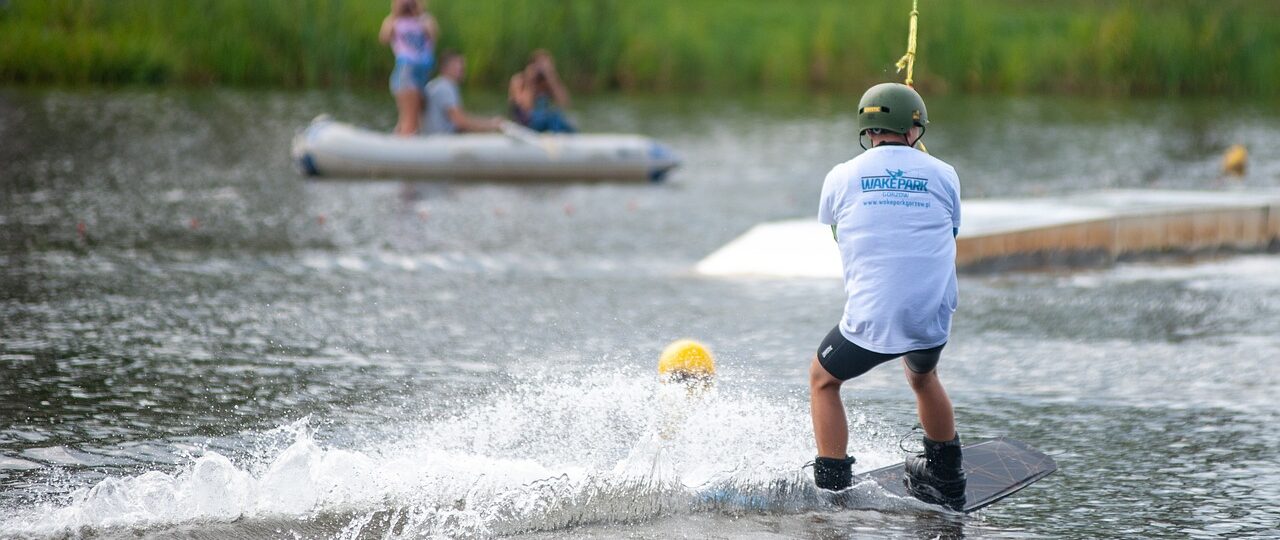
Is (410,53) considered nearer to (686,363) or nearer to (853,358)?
(686,363)

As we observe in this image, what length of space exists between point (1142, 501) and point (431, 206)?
10.8 metres

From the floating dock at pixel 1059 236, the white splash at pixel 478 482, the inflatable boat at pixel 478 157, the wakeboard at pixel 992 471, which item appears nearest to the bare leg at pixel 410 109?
the inflatable boat at pixel 478 157

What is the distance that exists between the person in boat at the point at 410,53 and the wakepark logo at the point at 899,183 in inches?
550

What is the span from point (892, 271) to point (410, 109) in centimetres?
1452

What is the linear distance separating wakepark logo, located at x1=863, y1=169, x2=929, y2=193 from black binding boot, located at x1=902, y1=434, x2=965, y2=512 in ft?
3.05

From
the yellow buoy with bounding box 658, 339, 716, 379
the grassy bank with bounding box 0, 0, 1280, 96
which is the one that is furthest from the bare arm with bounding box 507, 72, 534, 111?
the yellow buoy with bounding box 658, 339, 716, 379

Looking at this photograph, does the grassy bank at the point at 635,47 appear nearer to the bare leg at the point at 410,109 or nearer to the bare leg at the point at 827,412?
the bare leg at the point at 410,109

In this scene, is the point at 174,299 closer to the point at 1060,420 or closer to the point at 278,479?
the point at 278,479

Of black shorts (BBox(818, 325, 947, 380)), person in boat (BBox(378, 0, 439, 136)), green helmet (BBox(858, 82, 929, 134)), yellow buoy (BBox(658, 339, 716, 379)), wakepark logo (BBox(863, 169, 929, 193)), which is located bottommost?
yellow buoy (BBox(658, 339, 716, 379))

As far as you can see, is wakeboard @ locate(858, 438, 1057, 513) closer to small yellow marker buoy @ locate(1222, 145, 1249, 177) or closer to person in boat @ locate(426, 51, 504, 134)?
person in boat @ locate(426, 51, 504, 134)

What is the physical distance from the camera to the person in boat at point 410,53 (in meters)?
19.0

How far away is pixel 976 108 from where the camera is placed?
28.5 m

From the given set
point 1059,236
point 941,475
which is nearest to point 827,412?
point 941,475

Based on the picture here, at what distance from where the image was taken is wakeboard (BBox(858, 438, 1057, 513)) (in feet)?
19.7
